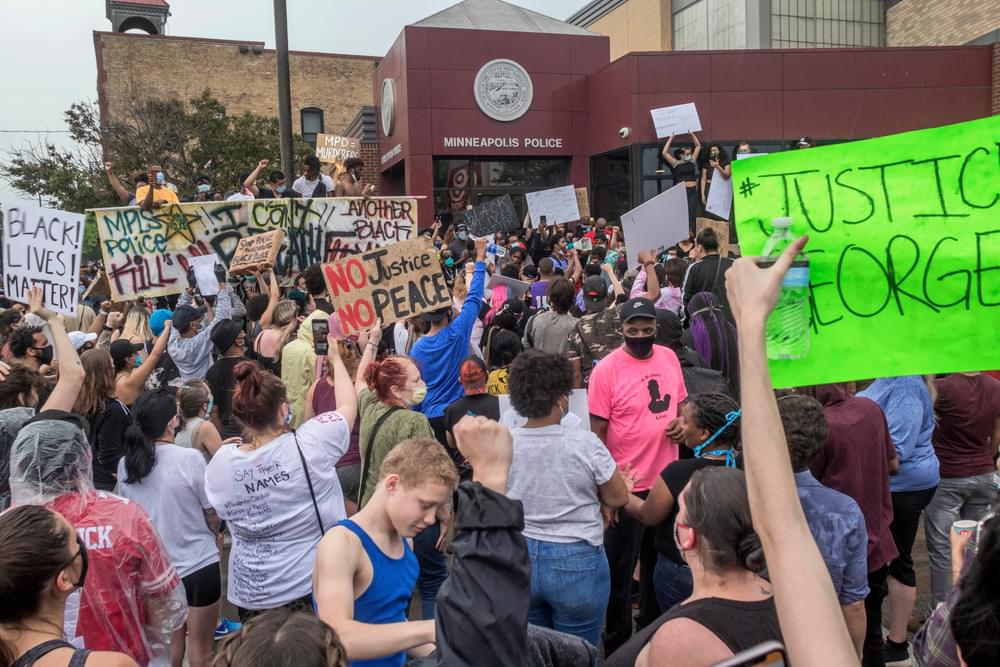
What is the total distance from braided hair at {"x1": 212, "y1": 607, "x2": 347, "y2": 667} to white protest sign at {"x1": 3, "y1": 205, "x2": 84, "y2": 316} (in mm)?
4806

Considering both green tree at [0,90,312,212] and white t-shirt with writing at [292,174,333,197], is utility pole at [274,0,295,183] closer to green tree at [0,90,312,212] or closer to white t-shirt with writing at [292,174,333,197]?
white t-shirt with writing at [292,174,333,197]

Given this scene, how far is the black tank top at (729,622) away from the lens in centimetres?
201

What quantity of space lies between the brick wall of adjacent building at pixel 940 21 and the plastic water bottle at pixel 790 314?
81.0 ft

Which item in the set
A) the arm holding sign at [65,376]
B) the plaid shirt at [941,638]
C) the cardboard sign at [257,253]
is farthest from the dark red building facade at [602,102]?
the plaid shirt at [941,638]

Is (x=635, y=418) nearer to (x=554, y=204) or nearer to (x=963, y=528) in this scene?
(x=963, y=528)

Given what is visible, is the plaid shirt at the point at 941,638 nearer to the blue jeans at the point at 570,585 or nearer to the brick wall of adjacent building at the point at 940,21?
the blue jeans at the point at 570,585

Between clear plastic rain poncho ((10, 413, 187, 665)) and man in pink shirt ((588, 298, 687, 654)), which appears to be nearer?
clear plastic rain poncho ((10, 413, 187, 665))

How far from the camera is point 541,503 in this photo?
358 cm

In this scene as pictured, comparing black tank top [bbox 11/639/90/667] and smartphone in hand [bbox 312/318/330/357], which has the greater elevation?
smartphone in hand [bbox 312/318/330/357]

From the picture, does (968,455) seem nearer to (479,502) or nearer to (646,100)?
(479,502)

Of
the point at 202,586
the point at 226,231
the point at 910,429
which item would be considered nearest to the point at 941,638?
the point at 910,429

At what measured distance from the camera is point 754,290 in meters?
1.69

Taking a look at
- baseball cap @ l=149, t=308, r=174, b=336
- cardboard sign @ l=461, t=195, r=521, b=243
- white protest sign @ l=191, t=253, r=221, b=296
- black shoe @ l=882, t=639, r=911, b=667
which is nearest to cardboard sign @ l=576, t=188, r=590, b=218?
cardboard sign @ l=461, t=195, r=521, b=243

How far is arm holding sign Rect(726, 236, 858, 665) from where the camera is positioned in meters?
1.48
